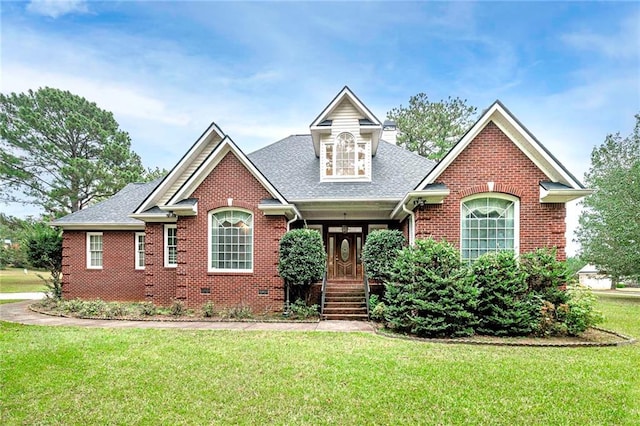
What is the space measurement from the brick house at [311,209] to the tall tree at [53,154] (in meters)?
13.2

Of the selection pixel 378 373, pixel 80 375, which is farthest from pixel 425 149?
pixel 80 375

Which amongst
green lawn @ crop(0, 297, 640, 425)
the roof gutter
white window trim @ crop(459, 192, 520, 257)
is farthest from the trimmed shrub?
the roof gutter

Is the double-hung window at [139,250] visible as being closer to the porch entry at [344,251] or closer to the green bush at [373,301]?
the porch entry at [344,251]

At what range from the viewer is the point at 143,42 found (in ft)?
38.5

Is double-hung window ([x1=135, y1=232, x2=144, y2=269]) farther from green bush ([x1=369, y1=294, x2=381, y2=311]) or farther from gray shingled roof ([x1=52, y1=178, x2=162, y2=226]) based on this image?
green bush ([x1=369, y1=294, x2=381, y2=311])

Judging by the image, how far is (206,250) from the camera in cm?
1236

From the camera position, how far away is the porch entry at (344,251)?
15.0m

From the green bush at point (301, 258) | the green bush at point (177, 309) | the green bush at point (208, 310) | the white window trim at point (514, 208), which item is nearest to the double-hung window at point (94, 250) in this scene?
the green bush at point (177, 309)

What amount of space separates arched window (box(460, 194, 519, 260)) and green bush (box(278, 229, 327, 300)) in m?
4.51

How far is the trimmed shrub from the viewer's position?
8938 mm

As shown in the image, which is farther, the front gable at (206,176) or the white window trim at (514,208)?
the front gable at (206,176)

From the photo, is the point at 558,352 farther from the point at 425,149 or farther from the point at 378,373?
the point at 425,149

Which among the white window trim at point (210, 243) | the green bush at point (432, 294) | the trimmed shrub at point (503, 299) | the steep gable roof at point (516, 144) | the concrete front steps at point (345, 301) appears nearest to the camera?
the green bush at point (432, 294)

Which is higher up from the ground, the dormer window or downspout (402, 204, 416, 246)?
the dormer window
